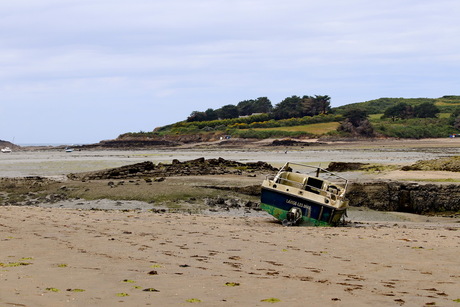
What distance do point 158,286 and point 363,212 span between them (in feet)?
60.2

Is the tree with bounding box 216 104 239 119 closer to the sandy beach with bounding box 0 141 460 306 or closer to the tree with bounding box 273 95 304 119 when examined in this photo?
the tree with bounding box 273 95 304 119

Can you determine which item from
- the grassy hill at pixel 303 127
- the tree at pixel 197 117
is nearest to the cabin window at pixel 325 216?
the grassy hill at pixel 303 127

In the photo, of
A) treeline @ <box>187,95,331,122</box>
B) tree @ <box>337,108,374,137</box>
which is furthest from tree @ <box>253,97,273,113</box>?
tree @ <box>337,108,374,137</box>

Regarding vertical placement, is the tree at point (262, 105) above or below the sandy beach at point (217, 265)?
above

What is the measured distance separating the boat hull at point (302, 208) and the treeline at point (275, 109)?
12698cm

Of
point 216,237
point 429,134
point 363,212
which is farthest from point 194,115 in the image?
point 216,237

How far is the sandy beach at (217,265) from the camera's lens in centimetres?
847

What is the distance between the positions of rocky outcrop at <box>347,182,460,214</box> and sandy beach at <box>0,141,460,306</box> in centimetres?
831

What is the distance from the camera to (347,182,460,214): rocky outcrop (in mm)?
26375

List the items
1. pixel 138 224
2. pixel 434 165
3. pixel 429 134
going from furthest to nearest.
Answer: pixel 429 134 < pixel 434 165 < pixel 138 224

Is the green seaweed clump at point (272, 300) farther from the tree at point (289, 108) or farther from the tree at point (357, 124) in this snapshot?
the tree at point (289, 108)

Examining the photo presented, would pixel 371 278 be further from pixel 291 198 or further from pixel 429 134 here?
pixel 429 134

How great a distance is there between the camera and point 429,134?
375ft

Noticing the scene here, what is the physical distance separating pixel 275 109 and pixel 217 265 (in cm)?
14419
